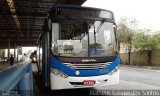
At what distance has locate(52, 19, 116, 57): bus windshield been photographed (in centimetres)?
1061

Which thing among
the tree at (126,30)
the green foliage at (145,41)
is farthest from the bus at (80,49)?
→ the tree at (126,30)

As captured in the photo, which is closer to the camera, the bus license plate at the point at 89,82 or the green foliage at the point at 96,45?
the bus license plate at the point at 89,82

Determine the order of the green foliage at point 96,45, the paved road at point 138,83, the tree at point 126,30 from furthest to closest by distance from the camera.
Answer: the tree at point 126,30
the paved road at point 138,83
the green foliage at point 96,45

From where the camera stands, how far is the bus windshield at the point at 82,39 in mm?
10609

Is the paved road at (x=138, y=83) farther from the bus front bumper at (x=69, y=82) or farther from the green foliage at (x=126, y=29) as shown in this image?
the green foliage at (x=126, y=29)

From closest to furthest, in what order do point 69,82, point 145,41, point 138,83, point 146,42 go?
point 69,82, point 138,83, point 146,42, point 145,41

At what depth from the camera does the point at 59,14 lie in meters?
10.9

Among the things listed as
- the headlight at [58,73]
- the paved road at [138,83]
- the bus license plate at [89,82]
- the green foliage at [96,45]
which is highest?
the green foliage at [96,45]

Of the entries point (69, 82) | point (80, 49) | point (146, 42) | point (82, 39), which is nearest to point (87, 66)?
point (80, 49)

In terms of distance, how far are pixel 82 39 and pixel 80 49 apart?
37cm

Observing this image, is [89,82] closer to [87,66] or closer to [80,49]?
[87,66]

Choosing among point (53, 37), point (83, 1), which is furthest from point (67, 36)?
point (83, 1)

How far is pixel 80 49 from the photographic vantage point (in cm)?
1073

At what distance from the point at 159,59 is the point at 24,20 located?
57.1 feet
